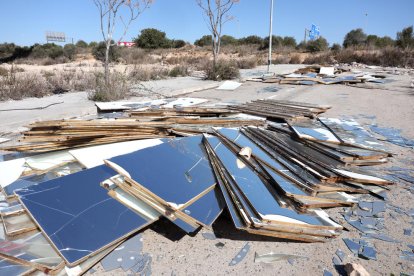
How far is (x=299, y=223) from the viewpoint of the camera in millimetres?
2645

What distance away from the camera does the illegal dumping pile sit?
2.35m

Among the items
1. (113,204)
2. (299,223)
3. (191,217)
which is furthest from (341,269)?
(113,204)

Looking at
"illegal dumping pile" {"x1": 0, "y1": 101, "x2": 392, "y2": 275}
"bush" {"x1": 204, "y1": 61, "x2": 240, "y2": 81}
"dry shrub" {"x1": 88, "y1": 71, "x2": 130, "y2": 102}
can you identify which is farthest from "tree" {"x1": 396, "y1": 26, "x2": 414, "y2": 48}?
"illegal dumping pile" {"x1": 0, "y1": 101, "x2": 392, "y2": 275}

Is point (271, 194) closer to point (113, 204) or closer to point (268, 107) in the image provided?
point (113, 204)

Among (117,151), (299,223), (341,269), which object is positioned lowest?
(341,269)

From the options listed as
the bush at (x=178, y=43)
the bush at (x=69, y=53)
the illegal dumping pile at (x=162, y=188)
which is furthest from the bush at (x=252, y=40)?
the illegal dumping pile at (x=162, y=188)

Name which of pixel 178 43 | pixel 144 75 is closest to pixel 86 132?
pixel 144 75

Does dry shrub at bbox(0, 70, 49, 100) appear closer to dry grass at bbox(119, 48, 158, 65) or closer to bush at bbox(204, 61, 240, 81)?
bush at bbox(204, 61, 240, 81)

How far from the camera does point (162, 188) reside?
2.87 metres

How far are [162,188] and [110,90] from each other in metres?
6.35

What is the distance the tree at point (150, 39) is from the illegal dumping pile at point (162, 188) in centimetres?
4729

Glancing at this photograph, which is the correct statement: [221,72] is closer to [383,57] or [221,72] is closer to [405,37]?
[383,57]

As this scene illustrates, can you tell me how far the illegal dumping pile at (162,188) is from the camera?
2.35 meters

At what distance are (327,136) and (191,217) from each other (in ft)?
10.6
